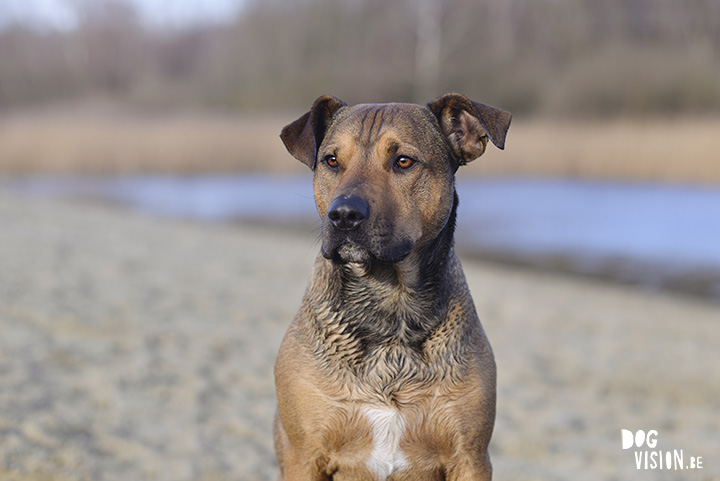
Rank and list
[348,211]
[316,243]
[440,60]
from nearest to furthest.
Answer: [348,211] → [316,243] → [440,60]

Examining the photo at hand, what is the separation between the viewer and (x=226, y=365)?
22.4ft

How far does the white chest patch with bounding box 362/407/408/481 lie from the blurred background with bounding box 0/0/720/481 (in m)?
1.12

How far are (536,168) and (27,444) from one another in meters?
19.8

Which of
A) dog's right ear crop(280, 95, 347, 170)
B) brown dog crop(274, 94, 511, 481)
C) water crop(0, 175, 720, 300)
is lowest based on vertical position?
water crop(0, 175, 720, 300)

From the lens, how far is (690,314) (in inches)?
404

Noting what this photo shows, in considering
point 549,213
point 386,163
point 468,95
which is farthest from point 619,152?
point 386,163

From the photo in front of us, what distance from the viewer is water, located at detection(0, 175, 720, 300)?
46.3ft

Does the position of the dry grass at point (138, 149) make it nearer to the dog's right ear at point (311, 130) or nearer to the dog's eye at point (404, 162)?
the dog's right ear at point (311, 130)

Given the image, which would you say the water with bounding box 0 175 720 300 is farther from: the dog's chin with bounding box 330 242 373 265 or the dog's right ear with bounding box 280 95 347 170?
the dog's chin with bounding box 330 242 373 265

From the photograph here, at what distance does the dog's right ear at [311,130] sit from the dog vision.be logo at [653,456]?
3.61 metres

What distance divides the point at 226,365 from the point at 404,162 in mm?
4167

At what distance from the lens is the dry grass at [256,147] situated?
2109cm

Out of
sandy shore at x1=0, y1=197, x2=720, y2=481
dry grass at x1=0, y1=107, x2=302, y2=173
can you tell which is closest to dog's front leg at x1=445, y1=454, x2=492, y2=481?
sandy shore at x1=0, y1=197, x2=720, y2=481

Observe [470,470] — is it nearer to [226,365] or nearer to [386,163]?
[386,163]
